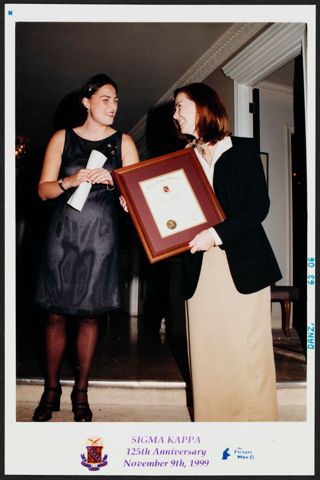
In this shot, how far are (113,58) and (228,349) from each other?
3.46 m

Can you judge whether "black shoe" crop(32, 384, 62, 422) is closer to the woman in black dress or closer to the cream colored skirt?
the woman in black dress

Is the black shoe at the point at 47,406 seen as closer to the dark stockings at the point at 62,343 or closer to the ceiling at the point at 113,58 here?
the dark stockings at the point at 62,343

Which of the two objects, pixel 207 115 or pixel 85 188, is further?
pixel 85 188

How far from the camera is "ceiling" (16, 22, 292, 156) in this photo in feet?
11.4

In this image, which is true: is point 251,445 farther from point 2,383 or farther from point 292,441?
point 2,383

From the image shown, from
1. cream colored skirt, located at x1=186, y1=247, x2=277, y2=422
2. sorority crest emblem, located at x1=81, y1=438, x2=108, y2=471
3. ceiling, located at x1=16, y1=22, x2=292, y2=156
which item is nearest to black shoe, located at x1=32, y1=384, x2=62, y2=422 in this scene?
sorority crest emblem, located at x1=81, y1=438, x2=108, y2=471

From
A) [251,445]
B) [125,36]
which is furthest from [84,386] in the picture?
[125,36]

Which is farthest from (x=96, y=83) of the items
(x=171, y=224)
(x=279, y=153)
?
(x=279, y=153)

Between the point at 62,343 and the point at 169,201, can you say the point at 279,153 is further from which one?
the point at 62,343

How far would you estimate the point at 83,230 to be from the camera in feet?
5.63

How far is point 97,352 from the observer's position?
312 centimetres

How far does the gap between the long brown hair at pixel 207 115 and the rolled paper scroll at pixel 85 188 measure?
432 mm

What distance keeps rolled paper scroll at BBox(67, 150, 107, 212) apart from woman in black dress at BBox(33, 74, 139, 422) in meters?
0.04

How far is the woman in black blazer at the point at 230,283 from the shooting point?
56.8 inches
